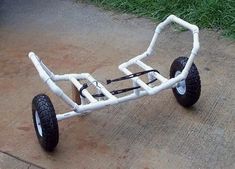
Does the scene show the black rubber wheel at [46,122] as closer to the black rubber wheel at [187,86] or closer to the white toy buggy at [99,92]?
the white toy buggy at [99,92]

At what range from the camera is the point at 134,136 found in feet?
8.48

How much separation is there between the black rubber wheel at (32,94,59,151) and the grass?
6.37 feet

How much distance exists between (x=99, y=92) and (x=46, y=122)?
0.47m

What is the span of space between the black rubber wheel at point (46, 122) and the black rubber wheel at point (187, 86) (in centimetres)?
84

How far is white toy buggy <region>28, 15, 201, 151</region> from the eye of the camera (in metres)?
2.33

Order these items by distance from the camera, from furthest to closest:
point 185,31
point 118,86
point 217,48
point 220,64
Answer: point 185,31 < point 217,48 < point 220,64 < point 118,86

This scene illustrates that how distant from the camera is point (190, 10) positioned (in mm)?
4008

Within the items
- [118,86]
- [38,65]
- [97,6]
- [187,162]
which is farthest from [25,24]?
[187,162]

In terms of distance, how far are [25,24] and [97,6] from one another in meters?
0.75

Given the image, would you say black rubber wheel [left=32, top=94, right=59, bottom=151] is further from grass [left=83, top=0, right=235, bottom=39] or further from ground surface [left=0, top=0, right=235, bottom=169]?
grass [left=83, top=0, right=235, bottom=39]

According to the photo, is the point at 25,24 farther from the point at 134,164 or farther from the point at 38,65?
the point at 134,164

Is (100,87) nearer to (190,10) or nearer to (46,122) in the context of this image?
(46,122)

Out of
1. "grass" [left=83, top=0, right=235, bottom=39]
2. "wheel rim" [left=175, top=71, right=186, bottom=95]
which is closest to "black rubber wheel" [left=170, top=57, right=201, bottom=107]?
"wheel rim" [left=175, top=71, right=186, bottom=95]

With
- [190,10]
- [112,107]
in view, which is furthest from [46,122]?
[190,10]
